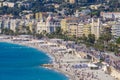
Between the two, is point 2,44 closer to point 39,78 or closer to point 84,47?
point 84,47

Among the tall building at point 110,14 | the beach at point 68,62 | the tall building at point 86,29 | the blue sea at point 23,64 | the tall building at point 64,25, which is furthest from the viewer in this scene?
the tall building at point 110,14

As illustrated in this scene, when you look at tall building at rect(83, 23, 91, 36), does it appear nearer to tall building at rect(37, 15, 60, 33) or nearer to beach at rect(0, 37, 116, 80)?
beach at rect(0, 37, 116, 80)

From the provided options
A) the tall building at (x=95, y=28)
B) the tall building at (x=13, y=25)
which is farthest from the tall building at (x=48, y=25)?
the tall building at (x=95, y=28)

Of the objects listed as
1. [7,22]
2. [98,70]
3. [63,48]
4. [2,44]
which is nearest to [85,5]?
[7,22]

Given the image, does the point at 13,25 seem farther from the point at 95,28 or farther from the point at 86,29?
the point at 95,28

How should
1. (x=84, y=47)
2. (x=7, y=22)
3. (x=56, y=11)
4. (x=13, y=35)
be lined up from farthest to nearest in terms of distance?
(x=56, y=11) → (x=7, y=22) → (x=13, y=35) → (x=84, y=47)

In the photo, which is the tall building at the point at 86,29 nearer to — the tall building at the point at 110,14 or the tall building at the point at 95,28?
the tall building at the point at 95,28

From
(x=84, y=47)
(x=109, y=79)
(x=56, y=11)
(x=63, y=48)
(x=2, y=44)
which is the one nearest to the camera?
(x=109, y=79)
